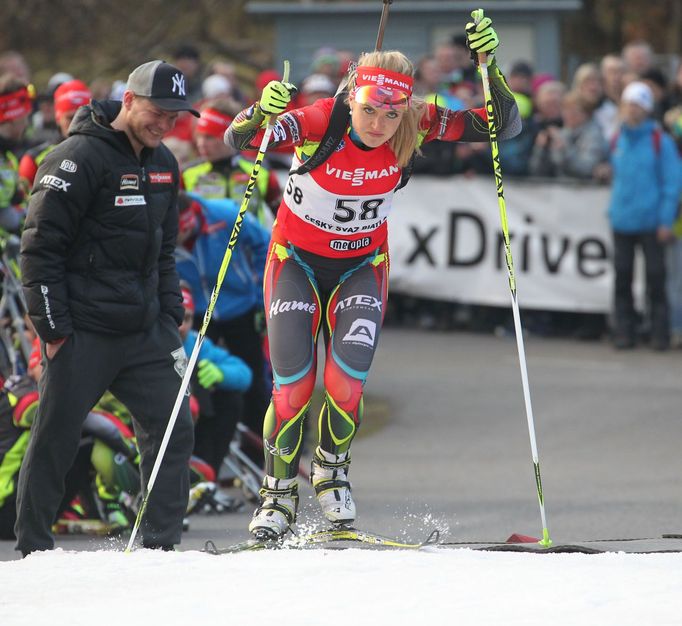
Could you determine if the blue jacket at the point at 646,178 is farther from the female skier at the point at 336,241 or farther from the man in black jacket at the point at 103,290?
the man in black jacket at the point at 103,290

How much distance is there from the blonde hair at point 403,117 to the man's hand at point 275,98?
39 cm

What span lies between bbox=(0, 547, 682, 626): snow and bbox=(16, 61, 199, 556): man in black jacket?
26.3 inches

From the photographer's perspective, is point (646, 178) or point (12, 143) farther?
point (646, 178)

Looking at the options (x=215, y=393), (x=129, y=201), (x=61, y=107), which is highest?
(x=61, y=107)

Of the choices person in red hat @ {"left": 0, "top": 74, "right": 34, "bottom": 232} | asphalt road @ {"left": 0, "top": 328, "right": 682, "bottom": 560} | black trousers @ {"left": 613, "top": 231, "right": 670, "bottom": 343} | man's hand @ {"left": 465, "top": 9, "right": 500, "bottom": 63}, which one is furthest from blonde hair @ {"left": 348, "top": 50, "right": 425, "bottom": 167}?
black trousers @ {"left": 613, "top": 231, "right": 670, "bottom": 343}

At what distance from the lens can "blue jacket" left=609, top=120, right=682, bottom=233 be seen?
583 inches

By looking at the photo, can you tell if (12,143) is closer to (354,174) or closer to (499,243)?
(354,174)

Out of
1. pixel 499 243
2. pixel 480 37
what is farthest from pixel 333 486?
pixel 499 243

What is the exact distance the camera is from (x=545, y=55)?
19.9 meters

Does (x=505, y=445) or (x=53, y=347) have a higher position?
(x=53, y=347)

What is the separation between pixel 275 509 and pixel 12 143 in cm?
464

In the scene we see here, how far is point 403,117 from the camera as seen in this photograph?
24.0ft

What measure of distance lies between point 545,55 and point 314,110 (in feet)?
43.2

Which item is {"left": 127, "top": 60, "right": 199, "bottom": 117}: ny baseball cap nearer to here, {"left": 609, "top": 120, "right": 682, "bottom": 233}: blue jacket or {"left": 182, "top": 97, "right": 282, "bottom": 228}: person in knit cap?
{"left": 182, "top": 97, "right": 282, "bottom": 228}: person in knit cap
